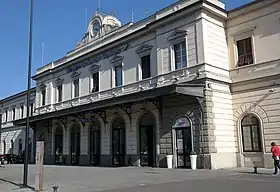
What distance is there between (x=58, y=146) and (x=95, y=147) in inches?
280

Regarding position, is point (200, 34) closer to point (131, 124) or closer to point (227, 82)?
point (227, 82)

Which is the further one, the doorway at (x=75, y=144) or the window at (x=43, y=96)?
the window at (x=43, y=96)

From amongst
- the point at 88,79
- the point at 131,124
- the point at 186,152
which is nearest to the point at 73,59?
the point at 88,79

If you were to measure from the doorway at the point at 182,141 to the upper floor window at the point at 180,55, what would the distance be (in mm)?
3826

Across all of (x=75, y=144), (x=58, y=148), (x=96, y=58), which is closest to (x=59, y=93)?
(x=58, y=148)

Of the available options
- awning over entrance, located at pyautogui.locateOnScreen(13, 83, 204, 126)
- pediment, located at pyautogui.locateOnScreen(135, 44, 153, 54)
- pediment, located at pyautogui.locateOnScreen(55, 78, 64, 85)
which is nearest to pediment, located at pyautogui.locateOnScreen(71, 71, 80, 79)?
pediment, located at pyautogui.locateOnScreen(55, 78, 64, 85)

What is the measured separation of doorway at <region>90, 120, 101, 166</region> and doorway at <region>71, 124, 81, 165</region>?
2239 millimetres

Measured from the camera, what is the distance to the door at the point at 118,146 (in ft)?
91.5

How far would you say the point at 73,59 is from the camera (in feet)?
114

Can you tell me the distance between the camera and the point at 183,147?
22625 millimetres

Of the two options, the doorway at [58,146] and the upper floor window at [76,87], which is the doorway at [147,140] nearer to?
the upper floor window at [76,87]

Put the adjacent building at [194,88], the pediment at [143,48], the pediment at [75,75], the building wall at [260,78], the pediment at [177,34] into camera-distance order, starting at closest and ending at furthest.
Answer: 1. the building wall at [260,78]
2. the adjacent building at [194,88]
3. the pediment at [177,34]
4. the pediment at [143,48]
5. the pediment at [75,75]

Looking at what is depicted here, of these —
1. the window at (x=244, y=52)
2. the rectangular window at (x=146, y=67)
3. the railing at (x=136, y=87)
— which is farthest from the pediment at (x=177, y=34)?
the window at (x=244, y=52)

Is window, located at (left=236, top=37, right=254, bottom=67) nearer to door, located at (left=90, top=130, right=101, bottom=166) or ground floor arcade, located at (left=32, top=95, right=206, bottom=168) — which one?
ground floor arcade, located at (left=32, top=95, right=206, bottom=168)
